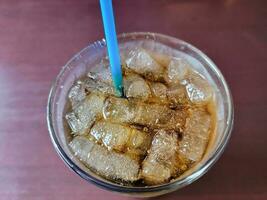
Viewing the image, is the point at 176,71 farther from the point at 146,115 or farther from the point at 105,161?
the point at 105,161

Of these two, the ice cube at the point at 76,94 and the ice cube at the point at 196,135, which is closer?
the ice cube at the point at 196,135

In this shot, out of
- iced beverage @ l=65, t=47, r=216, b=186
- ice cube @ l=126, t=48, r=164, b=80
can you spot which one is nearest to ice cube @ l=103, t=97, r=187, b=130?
iced beverage @ l=65, t=47, r=216, b=186

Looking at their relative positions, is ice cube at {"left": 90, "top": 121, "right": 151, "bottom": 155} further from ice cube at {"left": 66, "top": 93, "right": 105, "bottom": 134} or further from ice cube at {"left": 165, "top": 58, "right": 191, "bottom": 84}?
ice cube at {"left": 165, "top": 58, "right": 191, "bottom": 84}

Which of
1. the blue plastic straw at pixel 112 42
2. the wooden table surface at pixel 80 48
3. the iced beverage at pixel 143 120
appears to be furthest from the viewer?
the wooden table surface at pixel 80 48

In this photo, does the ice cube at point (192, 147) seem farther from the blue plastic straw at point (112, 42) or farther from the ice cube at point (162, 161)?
the blue plastic straw at point (112, 42)

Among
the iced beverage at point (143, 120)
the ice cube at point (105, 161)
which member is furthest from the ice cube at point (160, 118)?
the ice cube at point (105, 161)
